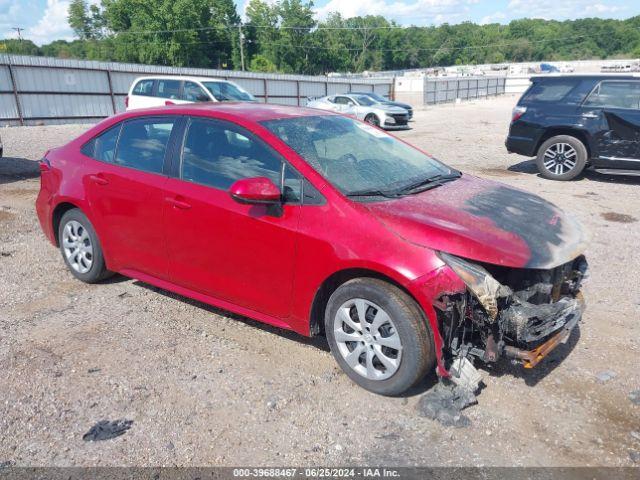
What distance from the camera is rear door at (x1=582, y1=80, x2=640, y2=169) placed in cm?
873

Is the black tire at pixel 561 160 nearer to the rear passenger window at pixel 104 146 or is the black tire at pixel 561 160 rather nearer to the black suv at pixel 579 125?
the black suv at pixel 579 125

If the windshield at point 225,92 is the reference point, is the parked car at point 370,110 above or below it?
below

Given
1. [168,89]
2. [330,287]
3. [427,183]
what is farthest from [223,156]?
[168,89]

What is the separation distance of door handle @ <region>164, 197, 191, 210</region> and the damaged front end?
6.13 feet

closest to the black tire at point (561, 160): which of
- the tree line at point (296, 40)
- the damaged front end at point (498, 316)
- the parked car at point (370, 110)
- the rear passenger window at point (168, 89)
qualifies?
the damaged front end at point (498, 316)

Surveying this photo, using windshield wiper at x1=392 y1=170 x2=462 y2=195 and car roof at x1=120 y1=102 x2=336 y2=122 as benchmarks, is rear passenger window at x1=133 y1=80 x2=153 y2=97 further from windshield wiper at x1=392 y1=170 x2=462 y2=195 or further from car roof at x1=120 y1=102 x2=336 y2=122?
windshield wiper at x1=392 y1=170 x2=462 y2=195

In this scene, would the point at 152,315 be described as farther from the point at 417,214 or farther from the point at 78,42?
the point at 78,42

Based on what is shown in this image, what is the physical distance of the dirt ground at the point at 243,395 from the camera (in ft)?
9.14

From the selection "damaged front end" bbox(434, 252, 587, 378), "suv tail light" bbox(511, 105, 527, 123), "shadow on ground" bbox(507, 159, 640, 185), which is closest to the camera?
"damaged front end" bbox(434, 252, 587, 378)

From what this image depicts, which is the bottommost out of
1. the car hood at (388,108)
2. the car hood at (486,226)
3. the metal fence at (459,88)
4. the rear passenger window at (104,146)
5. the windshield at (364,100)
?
the metal fence at (459,88)

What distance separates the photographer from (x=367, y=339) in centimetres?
320

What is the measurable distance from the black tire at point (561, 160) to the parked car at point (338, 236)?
6193mm

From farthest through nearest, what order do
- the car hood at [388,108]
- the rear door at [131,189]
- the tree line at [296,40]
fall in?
the tree line at [296,40]
the car hood at [388,108]
the rear door at [131,189]

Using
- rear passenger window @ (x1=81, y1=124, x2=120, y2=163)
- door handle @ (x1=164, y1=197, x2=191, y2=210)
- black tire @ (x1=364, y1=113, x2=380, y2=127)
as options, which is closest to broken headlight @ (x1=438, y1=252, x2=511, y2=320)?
door handle @ (x1=164, y1=197, x2=191, y2=210)
